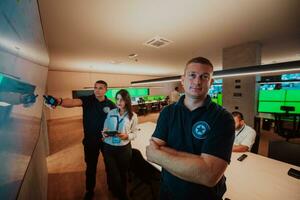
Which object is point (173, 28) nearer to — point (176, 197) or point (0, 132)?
point (176, 197)

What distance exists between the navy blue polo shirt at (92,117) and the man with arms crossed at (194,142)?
1.24 meters

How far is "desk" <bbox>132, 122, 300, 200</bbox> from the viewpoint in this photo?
1255 mm

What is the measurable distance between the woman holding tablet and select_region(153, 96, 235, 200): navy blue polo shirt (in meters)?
0.93

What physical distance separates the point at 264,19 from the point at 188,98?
1991mm

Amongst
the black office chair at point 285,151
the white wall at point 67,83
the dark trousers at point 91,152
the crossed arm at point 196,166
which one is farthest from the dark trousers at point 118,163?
the white wall at point 67,83

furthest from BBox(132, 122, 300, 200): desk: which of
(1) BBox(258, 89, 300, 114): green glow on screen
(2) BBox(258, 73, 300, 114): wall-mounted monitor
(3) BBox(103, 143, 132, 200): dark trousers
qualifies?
(1) BBox(258, 89, 300, 114): green glow on screen

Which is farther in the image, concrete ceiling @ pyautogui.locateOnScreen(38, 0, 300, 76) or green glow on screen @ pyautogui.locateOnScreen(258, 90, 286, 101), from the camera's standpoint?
green glow on screen @ pyautogui.locateOnScreen(258, 90, 286, 101)

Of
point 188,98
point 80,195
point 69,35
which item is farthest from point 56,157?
point 188,98

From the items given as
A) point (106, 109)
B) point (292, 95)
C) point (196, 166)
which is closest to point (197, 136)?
point (196, 166)

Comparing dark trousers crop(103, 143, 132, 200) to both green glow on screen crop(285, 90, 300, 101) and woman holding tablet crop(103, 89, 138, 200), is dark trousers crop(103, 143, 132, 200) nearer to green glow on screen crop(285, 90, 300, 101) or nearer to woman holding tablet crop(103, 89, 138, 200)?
woman holding tablet crop(103, 89, 138, 200)

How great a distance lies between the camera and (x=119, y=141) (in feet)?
6.25

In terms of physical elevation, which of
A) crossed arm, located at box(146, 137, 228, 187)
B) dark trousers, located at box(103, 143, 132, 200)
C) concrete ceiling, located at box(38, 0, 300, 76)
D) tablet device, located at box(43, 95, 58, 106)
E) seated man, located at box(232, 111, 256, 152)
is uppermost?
concrete ceiling, located at box(38, 0, 300, 76)

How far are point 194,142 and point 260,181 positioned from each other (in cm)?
106

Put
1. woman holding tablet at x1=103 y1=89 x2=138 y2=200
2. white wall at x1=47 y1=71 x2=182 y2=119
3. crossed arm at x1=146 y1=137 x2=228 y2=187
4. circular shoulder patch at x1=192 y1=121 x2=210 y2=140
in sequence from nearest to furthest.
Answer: crossed arm at x1=146 y1=137 x2=228 y2=187 < circular shoulder patch at x1=192 y1=121 x2=210 y2=140 < woman holding tablet at x1=103 y1=89 x2=138 y2=200 < white wall at x1=47 y1=71 x2=182 y2=119
